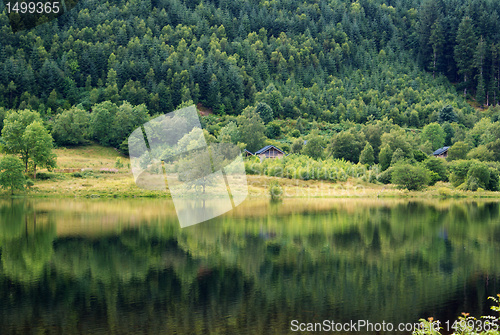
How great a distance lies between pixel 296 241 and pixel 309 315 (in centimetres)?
1388

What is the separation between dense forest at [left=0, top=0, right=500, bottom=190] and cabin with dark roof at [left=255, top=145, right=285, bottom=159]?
10.2 feet

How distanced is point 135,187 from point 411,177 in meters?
33.3

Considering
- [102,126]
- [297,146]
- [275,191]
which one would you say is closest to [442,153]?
[297,146]

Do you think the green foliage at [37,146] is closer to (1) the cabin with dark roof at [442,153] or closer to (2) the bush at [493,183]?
(2) the bush at [493,183]

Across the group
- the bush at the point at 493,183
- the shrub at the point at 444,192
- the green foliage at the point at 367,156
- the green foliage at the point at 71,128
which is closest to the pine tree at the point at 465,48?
the green foliage at the point at 367,156

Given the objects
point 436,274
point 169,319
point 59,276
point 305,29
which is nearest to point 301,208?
A: point 436,274

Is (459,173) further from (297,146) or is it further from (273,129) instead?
(273,129)

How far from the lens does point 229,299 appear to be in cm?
2003

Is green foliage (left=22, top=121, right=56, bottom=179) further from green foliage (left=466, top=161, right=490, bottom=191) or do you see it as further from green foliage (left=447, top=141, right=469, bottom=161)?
green foliage (left=447, top=141, right=469, bottom=161)

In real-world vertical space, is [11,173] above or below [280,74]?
below

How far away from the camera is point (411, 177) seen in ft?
209

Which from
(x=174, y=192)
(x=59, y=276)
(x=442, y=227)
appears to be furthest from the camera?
(x=174, y=192)

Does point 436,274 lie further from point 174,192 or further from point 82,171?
point 82,171

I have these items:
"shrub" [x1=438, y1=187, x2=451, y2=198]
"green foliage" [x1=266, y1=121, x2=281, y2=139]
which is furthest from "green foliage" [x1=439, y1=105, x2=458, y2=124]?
"shrub" [x1=438, y1=187, x2=451, y2=198]
